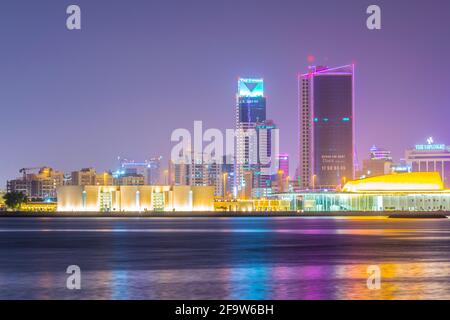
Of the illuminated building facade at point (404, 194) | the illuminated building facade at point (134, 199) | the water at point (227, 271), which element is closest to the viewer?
the water at point (227, 271)

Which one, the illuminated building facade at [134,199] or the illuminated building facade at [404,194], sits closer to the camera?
the illuminated building facade at [134,199]

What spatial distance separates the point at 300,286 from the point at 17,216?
171171mm

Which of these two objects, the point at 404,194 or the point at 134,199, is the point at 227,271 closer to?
the point at 134,199

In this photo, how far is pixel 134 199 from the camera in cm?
19125

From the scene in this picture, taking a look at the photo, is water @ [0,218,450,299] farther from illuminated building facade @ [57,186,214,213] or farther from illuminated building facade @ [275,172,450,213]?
illuminated building facade @ [275,172,450,213]

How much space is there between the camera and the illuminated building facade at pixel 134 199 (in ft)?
613

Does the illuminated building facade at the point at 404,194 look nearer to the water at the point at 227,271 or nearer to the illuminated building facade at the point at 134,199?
the illuminated building facade at the point at 134,199

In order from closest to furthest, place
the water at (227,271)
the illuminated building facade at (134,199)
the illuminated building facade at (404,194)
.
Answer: the water at (227,271) < the illuminated building facade at (134,199) < the illuminated building facade at (404,194)

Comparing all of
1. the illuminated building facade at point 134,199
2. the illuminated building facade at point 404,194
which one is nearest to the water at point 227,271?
the illuminated building facade at point 134,199

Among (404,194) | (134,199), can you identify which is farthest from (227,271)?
(404,194)

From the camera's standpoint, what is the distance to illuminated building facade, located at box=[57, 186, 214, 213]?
613 feet

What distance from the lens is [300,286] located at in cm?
3291

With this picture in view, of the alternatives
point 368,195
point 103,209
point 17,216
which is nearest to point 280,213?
point 368,195
